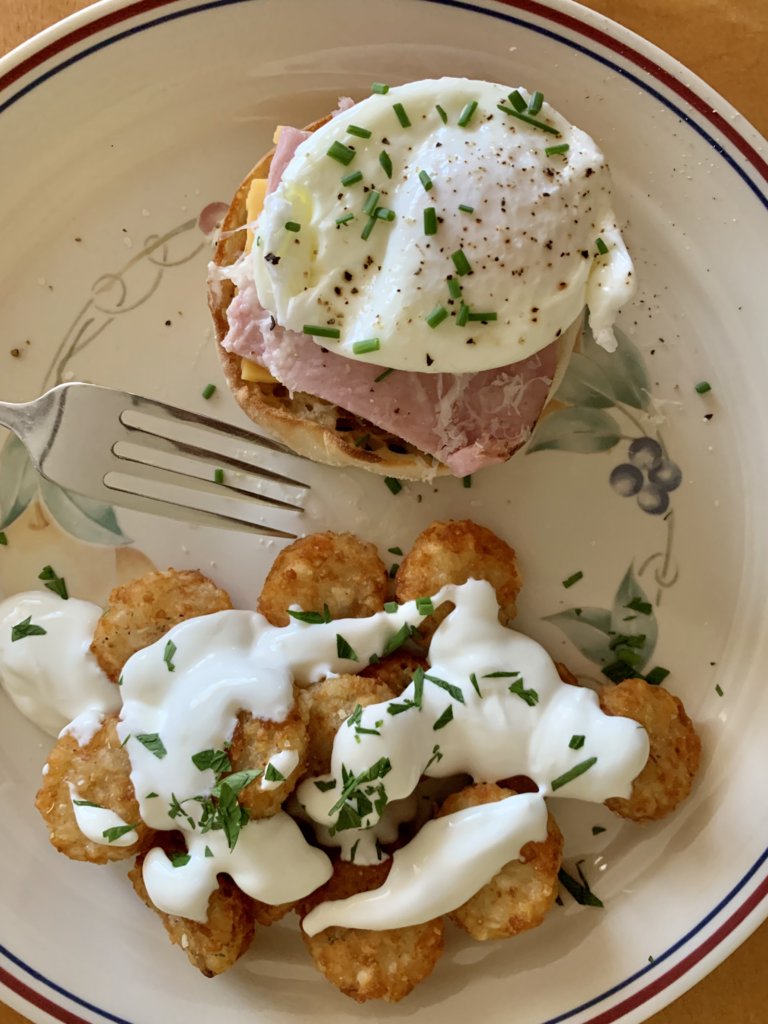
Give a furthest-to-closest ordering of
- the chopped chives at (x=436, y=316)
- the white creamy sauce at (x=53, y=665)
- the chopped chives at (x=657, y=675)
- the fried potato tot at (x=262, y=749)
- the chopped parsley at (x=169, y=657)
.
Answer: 1. the chopped chives at (x=657, y=675)
2. the white creamy sauce at (x=53, y=665)
3. the chopped parsley at (x=169, y=657)
4. the fried potato tot at (x=262, y=749)
5. the chopped chives at (x=436, y=316)

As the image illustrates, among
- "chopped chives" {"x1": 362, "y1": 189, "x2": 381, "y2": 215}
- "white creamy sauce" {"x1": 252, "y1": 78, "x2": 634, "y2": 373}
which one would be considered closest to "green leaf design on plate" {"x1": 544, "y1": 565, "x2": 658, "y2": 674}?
"white creamy sauce" {"x1": 252, "y1": 78, "x2": 634, "y2": 373}

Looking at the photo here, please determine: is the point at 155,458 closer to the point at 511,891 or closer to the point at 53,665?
the point at 53,665

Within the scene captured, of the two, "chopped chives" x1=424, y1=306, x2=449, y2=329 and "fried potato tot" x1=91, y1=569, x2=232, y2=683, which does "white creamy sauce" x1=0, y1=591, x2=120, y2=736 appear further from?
"chopped chives" x1=424, y1=306, x2=449, y2=329

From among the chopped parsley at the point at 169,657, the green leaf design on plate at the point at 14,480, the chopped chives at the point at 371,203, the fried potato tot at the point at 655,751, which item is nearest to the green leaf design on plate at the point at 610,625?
the fried potato tot at the point at 655,751

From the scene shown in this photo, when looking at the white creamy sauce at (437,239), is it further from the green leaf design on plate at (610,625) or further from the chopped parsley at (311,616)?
the green leaf design on plate at (610,625)

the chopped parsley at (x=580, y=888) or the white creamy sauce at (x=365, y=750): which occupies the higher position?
the white creamy sauce at (x=365, y=750)

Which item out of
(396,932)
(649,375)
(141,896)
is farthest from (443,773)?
(649,375)

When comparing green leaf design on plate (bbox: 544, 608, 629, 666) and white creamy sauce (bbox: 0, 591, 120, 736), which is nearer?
white creamy sauce (bbox: 0, 591, 120, 736)

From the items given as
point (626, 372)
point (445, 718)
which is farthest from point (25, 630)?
point (626, 372)
